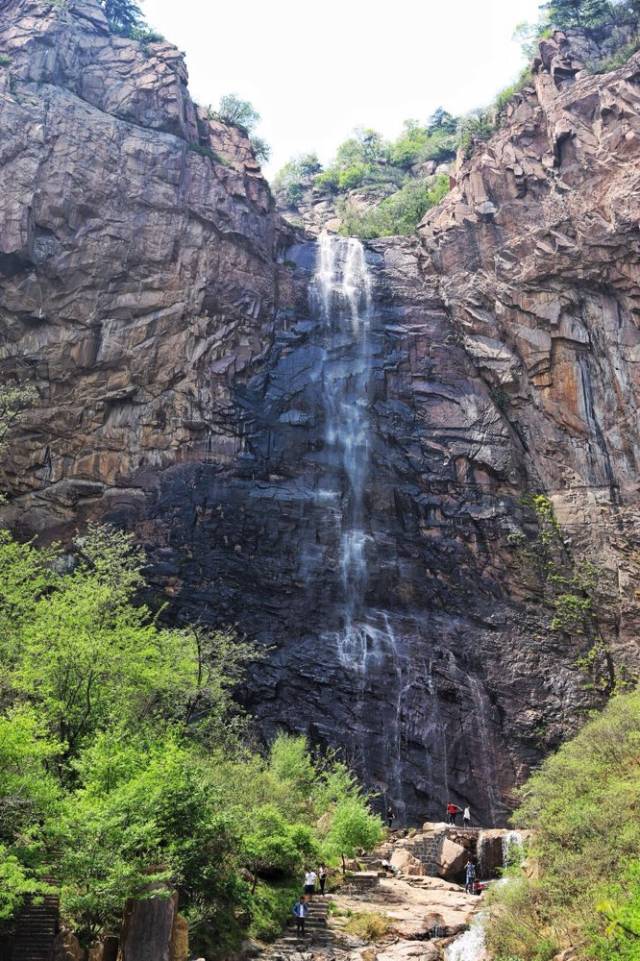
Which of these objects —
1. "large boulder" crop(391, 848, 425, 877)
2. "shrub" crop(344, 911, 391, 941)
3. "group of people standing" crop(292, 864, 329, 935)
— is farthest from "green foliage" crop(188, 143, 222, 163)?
"shrub" crop(344, 911, 391, 941)

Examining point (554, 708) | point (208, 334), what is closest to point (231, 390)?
point (208, 334)

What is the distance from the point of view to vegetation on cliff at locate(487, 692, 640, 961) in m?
10.3

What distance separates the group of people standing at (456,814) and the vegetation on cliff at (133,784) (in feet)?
14.2

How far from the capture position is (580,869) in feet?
40.7

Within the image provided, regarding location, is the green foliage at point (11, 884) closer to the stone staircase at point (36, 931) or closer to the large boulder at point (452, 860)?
the stone staircase at point (36, 931)

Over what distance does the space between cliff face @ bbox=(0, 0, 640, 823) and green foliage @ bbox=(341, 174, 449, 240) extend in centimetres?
747

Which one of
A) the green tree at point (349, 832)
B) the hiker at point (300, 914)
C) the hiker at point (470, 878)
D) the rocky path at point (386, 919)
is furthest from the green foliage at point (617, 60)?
the hiker at point (300, 914)

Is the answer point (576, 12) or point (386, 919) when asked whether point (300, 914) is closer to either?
point (386, 919)

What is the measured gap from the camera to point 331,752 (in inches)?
1049

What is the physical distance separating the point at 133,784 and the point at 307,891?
25.1 ft

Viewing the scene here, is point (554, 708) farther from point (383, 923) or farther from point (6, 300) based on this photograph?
point (6, 300)

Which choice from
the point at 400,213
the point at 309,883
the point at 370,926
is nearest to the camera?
the point at 370,926

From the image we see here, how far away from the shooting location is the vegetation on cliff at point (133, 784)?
1036 centimetres

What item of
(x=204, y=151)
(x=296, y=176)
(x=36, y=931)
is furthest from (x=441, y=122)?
(x=36, y=931)
